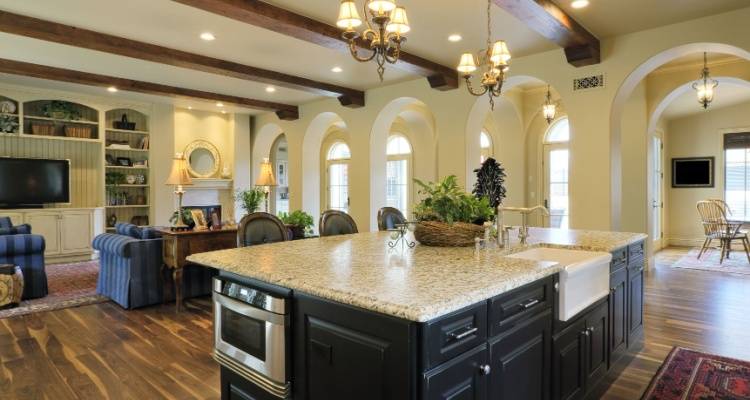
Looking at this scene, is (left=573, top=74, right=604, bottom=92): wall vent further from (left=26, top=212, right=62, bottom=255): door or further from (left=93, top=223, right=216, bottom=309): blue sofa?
(left=26, top=212, right=62, bottom=255): door

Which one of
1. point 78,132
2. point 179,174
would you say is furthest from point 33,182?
point 179,174

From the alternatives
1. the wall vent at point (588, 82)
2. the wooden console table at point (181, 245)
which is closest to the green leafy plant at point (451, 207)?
the wooden console table at point (181, 245)

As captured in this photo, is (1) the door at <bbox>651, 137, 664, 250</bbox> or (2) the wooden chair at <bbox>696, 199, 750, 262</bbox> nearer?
(2) the wooden chair at <bbox>696, 199, 750, 262</bbox>

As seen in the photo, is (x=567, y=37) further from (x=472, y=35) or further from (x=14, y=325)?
(x=14, y=325)

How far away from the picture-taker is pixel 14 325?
3.97 m

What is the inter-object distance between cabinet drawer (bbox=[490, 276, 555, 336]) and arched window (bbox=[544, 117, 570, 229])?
642 cm

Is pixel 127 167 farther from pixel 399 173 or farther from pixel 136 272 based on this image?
pixel 399 173

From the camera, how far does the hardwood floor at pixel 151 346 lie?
280cm

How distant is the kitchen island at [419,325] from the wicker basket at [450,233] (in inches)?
3.3

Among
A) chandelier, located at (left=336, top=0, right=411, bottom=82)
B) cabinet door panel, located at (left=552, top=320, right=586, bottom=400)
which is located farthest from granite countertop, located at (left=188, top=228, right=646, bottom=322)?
chandelier, located at (left=336, top=0, right=411, bottom=82)

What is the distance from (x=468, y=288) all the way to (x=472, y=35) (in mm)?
3763

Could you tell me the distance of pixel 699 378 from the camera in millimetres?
2975

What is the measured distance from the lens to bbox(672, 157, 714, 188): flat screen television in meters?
8.79

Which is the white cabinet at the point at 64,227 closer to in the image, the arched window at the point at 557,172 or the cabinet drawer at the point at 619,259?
the cabinet drawer at the point at 619,259
